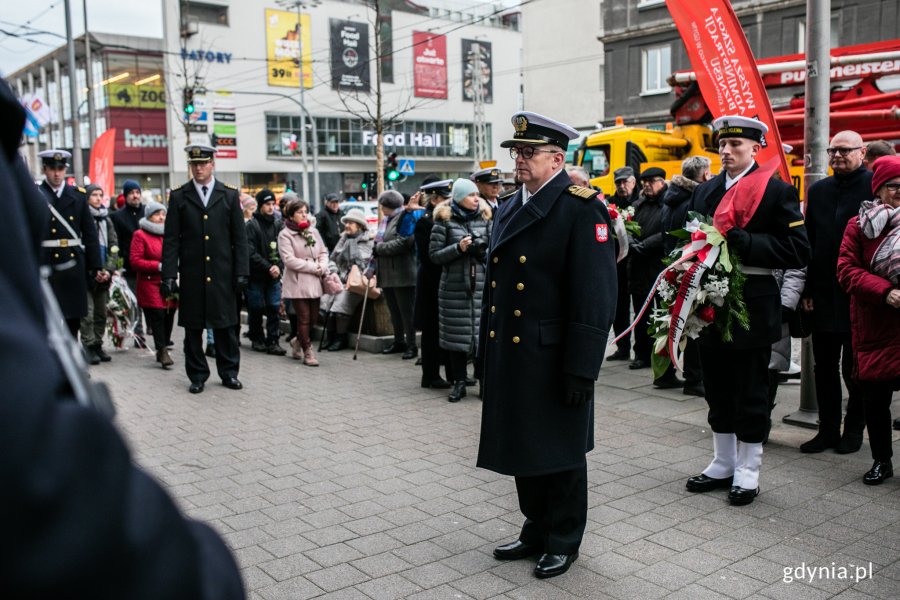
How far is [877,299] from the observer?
209 inches

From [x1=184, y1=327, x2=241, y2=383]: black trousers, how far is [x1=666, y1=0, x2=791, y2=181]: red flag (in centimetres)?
524

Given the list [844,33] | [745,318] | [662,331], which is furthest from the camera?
[844,33]

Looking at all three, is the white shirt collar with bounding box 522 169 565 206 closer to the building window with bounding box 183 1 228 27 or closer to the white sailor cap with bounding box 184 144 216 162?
the white sailor cap with bounding box 184 144 216 162

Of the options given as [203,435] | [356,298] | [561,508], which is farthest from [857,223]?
[356,298]

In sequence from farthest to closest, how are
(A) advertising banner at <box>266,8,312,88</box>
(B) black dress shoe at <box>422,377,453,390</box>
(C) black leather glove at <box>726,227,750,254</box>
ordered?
(A) advertising banner at <box>266,8,312,88</box>
(B) black dress shoe at <box>422,377,453,390</box>
(C) black leather glove at <box>726,227,750,254</box>

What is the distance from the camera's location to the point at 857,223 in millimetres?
5609

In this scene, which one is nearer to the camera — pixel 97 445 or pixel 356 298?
pixel 97 445

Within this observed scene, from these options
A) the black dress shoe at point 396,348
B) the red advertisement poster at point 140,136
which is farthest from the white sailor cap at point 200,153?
the red advertisement poster at point 140,136

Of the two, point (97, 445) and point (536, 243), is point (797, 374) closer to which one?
point (536, 243)

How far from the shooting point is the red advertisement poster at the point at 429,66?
7131 centimetres

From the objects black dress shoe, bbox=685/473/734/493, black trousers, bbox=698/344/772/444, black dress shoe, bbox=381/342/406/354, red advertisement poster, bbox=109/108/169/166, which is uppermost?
red advertisement poster, bbox=109/108/169/166

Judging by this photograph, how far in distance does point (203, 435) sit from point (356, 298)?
176 inches

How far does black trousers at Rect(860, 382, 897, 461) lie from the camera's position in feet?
17.9

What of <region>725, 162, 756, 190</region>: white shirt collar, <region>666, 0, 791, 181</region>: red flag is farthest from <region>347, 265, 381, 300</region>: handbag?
<region>725, 162, 756, 190</region>: white shirt collar
